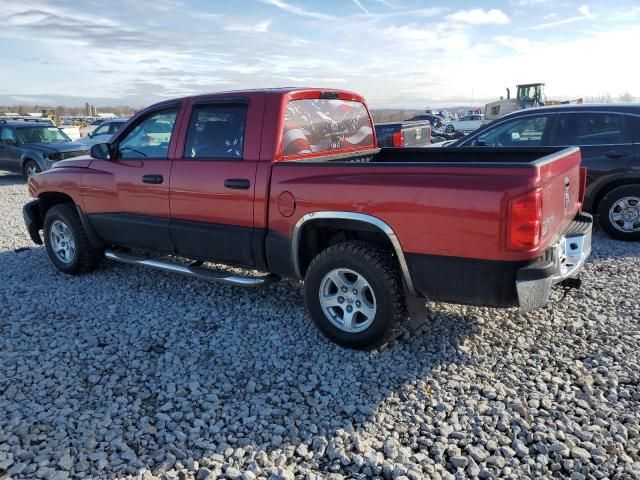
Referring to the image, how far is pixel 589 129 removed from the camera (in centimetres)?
688

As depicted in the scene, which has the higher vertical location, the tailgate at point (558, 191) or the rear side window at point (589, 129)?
the rear side window at point (589, 129)

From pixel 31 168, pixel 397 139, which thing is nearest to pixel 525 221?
pixel 397 139

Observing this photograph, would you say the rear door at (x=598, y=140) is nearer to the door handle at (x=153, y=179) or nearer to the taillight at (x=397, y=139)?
the door handle at (x=153, y=179)

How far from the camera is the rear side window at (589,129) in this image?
265 inches

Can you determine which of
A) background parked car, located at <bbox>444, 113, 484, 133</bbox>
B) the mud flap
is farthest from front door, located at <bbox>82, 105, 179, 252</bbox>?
background parked car, located at <bbox>444, 113, 484, 133</bbox>

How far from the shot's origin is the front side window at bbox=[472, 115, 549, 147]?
7156 millimetres

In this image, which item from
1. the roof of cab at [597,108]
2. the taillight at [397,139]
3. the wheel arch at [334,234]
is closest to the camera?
the wheel arch at [334,234]

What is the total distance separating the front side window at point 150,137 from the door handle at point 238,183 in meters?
0.89

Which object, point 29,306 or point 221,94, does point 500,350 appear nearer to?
point 221,94

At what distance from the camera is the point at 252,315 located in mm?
4555

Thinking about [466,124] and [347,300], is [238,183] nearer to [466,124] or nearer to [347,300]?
[347,300]

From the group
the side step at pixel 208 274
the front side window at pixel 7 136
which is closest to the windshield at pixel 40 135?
the front side window at pixel 7 136

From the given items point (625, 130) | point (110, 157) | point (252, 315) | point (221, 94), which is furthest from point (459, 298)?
point (625, 130)

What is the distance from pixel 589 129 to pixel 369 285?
16.1 ft
